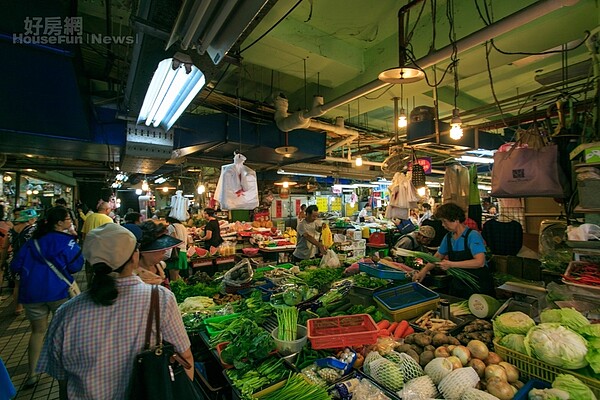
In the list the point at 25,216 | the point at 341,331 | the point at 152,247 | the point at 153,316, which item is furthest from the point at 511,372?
the point at 25,216

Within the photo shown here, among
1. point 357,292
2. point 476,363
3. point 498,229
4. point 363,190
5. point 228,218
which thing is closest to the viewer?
point 476,363

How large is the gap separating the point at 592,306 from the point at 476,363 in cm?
155

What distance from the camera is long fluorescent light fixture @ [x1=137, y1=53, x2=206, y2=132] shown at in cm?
215

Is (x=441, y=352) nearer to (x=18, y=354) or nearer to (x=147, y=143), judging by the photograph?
(x=147, y=143)

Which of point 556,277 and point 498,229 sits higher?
point 498,229

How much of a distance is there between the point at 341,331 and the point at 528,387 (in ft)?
4.36

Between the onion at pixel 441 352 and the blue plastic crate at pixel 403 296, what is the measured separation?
28.6 inches

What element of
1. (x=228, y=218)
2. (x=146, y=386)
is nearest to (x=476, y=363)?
(x=146, y=386)

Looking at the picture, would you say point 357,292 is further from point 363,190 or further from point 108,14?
point 363,190

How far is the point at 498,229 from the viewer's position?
564cm

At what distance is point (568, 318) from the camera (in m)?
1.99

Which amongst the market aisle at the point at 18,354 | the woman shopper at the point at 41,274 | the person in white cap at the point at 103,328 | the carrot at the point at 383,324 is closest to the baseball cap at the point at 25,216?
the market aisle at the point at 18,354

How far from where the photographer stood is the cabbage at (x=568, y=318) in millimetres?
1937

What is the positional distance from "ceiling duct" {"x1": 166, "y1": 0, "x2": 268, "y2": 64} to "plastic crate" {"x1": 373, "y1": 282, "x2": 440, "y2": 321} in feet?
9.37
